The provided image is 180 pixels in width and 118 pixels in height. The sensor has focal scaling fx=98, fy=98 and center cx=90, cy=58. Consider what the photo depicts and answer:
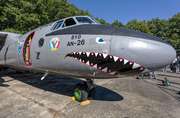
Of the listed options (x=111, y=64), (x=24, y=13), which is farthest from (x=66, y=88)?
(x=24, y=13)

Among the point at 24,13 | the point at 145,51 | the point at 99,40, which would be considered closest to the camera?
the point at 145,51

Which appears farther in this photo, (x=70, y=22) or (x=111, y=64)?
(x=70, y=22)

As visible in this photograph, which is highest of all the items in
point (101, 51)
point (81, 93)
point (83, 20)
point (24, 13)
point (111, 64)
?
point (24, 13)

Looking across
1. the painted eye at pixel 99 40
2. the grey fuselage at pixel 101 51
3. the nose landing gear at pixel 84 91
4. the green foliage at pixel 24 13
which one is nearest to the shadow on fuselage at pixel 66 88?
the nose landing gear at pixel 84 91

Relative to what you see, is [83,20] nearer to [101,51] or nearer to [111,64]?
[101,51]

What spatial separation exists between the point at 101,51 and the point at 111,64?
1.44ft

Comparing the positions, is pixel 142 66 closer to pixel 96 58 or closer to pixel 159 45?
pixel 159 45

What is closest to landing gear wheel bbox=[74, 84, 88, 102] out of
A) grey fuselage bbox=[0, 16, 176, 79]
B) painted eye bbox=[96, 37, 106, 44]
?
grey fuselage bbox=[0, 16, 176, 79]

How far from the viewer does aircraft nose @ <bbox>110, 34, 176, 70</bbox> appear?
2363 mm

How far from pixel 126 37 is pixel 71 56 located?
171cm

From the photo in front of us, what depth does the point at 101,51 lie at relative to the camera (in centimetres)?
264

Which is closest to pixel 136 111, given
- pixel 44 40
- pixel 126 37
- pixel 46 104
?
pixel 126 37

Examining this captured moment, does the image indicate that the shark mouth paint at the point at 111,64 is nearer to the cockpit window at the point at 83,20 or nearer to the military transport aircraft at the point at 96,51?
the military transport aircraft at the point at 96,51

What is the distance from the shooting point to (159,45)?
2.42 metres
